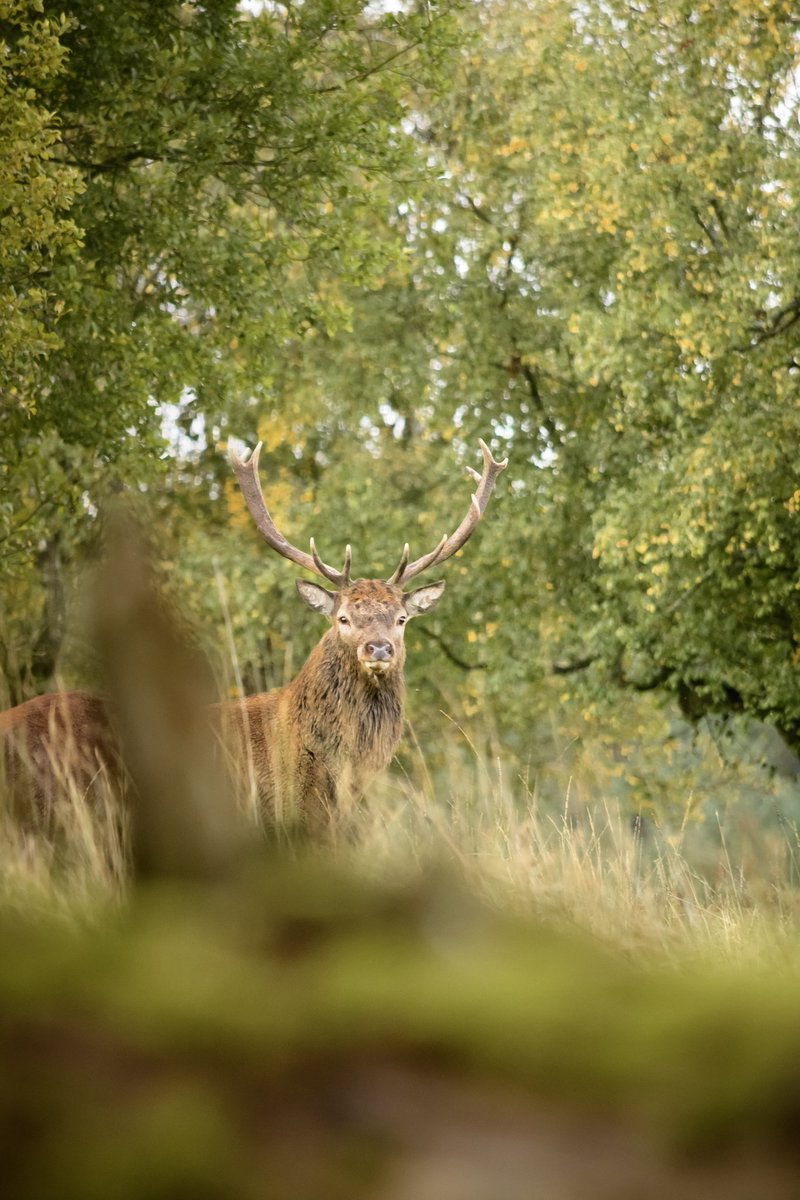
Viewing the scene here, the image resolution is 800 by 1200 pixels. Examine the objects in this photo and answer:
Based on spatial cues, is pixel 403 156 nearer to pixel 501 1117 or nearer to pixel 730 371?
pixel 730 371

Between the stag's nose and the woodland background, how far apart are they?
0.81 meters

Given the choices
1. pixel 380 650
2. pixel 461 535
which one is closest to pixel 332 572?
pixel 461 535

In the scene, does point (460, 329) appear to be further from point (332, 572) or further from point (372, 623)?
point (372, 623)

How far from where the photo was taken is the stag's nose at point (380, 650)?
27.5 ft

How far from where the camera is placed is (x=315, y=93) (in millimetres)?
12844

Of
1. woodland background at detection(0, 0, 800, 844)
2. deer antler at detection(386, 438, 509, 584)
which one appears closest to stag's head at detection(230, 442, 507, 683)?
deer antler at detection(386, 438, 509, 584)

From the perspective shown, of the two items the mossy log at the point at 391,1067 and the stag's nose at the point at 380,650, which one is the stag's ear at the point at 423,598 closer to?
the stag's nose at the point at 380,650

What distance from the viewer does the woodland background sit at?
12336 millimetres

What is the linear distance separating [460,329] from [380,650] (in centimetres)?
1223

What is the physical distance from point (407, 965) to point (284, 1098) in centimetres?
24

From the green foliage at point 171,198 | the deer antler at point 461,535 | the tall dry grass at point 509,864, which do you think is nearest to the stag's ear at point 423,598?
the deer antler at point 461,535

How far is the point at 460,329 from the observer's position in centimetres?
2000

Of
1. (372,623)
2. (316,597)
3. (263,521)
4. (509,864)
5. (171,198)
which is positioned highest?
(171,198)

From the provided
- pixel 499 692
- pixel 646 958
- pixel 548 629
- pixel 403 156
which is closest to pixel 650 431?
pixel 548 629
